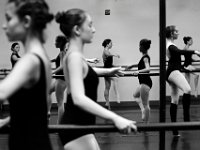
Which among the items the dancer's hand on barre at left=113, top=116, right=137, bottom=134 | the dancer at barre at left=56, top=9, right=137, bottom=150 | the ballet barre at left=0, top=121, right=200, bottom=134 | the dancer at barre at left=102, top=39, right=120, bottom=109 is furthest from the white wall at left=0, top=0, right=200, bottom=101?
the dancer's hand on barre at left=113, top=116, right=137, bottom=134

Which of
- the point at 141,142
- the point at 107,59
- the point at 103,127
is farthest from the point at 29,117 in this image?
the point at 107,59

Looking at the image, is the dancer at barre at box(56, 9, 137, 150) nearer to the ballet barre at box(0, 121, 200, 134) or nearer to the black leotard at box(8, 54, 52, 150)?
the ballet barre at box(0, 121, 200, 134)

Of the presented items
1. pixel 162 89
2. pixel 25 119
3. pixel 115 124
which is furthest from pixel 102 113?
pixel 162 89

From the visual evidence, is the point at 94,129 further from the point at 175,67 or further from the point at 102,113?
the point at 175,67

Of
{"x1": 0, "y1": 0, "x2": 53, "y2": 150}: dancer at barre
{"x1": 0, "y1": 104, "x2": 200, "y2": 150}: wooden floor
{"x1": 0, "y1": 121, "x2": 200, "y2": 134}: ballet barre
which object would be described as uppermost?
{"x1": 0, "y1": 0, "x2": 53, "y2": 150}: dancer at barre

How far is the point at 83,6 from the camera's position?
27.4 feet

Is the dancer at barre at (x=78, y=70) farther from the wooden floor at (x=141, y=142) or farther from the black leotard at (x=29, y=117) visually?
the wooden floor at (x=141, y=142)

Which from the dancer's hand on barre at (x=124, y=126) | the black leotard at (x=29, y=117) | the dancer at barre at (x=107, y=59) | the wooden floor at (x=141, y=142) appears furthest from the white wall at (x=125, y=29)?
the black leotard at (x=29, y=117)

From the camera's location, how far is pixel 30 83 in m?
1.24

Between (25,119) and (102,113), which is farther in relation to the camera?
(102,113)

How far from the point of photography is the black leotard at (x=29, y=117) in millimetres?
1253

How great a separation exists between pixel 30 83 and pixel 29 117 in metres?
0.12

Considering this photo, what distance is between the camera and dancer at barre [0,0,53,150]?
125 cm

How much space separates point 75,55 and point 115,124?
0.36 m
